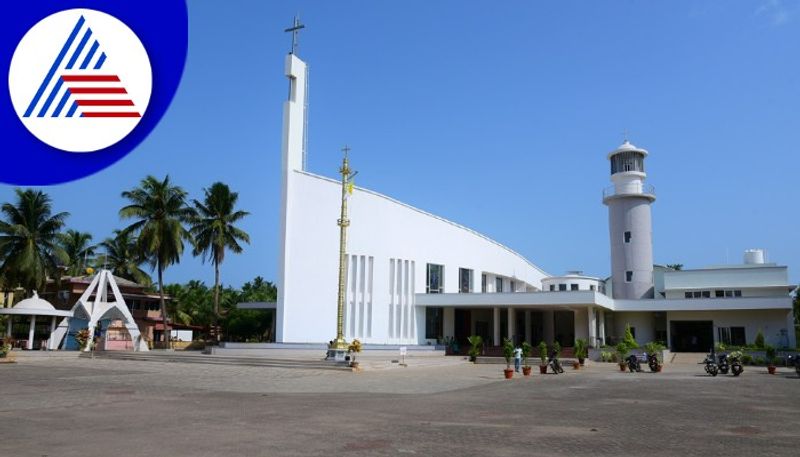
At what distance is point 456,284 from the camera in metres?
47.7

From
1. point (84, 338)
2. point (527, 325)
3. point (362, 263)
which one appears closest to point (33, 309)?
point (84, 338)

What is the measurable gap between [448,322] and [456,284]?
3.15m

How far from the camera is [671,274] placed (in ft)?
156

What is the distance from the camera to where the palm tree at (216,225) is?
46.2m

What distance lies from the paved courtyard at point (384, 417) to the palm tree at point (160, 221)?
2351 centimetres

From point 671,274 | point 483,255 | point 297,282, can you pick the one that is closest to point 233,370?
point 297,282

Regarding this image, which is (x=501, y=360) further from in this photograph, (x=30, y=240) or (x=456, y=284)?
(x=30, y=240)

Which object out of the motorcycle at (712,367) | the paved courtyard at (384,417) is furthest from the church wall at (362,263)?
the motorcycle at (712,367)

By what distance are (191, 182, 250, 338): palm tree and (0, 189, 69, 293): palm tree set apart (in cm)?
900

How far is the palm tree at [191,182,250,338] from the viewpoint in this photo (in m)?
46.2

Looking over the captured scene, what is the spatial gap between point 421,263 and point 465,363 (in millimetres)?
10629

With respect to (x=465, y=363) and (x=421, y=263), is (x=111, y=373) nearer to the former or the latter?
(x=465, y=363)

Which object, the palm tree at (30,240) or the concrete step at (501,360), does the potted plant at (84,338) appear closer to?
the palm tree at (30,240)

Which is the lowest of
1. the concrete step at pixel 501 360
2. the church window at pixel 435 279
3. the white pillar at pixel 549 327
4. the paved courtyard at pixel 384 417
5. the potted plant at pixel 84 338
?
the concrete step at pixel 501 360
